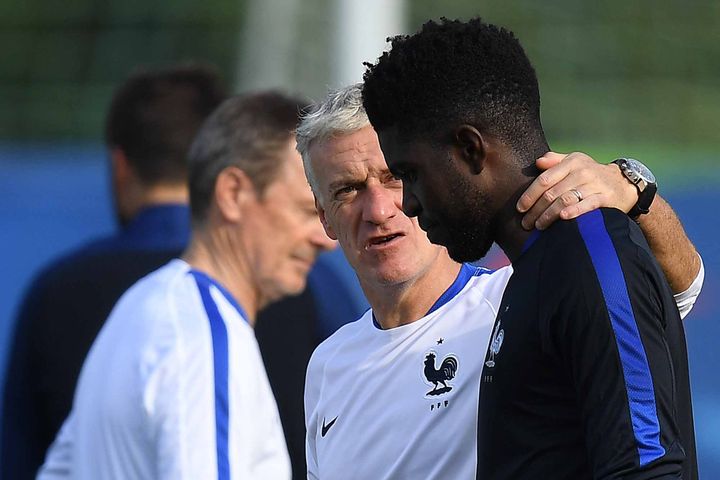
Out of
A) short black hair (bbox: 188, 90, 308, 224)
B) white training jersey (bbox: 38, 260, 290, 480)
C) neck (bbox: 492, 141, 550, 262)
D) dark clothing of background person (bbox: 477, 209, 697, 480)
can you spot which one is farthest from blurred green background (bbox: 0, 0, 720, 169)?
dark clothing of background person (bbox: 477, 209, 697, 480)

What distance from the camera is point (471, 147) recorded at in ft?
6.03

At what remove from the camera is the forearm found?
6.85 ft

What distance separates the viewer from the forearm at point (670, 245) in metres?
2.09

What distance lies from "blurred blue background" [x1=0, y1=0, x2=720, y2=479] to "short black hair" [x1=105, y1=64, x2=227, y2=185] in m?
3.07

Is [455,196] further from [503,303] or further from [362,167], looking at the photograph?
[362,167]

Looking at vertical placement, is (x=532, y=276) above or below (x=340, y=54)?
below

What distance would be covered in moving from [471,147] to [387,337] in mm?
828

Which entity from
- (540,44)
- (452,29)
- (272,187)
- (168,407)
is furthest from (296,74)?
(452,29)

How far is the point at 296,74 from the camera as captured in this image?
9188 millimetres

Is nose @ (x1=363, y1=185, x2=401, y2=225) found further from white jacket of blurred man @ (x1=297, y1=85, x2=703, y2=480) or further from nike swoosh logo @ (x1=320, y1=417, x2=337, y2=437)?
nike swoosh logo @ (x1=320, y1=417, x2=337, y2=437)

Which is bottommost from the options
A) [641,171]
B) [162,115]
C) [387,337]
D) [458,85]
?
[387,337]

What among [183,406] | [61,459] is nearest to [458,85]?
[183,406]

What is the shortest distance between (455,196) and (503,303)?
0.18m

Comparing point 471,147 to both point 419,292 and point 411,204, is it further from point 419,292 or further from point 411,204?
point 419,292
